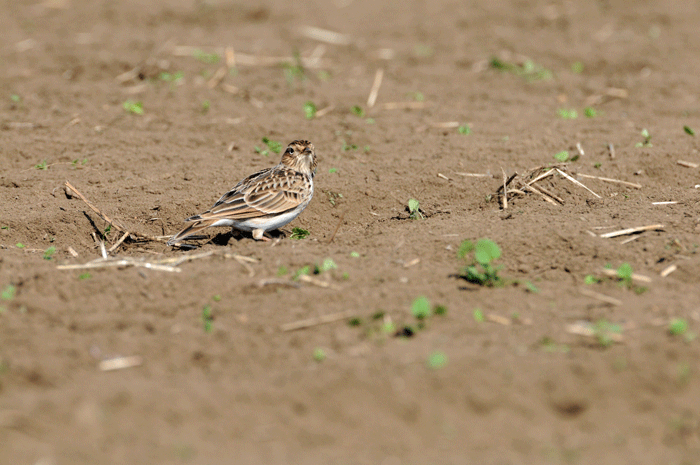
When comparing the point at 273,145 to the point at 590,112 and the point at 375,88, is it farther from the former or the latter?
the point at 590,112

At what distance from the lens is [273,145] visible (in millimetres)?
9602

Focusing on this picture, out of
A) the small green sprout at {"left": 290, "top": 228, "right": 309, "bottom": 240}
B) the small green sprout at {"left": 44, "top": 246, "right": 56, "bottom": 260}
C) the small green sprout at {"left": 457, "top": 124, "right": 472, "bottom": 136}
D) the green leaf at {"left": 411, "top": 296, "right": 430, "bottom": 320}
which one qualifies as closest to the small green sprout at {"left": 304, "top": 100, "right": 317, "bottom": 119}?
the small green sprout at {"left": 457, "top": 124, "right": 472, "bottom": 136}

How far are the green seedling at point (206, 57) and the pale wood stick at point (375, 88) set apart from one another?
283 centimetres

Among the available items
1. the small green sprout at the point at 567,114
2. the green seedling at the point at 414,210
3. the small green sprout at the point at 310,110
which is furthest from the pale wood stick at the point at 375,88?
the green seedling at the point at 414,210

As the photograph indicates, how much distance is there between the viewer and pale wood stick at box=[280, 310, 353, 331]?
5113mm

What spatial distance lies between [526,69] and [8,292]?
32.0 feet

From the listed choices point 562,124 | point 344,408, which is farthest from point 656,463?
point 562,124

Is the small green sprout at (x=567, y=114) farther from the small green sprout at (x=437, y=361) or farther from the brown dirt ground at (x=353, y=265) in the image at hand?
the small green sprout at (x=437, y=361)

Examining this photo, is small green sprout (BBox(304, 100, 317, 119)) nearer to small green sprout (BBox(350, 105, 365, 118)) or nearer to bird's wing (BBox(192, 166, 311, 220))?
small green sprout (BBox(350, 105, 365, 118))

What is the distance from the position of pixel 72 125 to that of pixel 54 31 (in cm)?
537

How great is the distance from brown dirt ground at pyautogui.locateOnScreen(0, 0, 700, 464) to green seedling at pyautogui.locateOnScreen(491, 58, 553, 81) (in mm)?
186

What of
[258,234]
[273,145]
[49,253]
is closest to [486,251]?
[258,234]

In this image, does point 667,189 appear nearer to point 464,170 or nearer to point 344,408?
point 464,170

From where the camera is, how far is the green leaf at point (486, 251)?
5.71m
